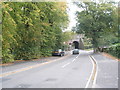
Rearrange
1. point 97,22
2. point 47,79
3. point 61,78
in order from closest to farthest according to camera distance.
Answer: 1. point 47,79
2. point 61,78
3. point 97,22

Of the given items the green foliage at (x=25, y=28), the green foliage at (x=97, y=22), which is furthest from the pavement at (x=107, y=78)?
the green foliage at (x=97, y=22)

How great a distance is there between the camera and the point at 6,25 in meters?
17.8

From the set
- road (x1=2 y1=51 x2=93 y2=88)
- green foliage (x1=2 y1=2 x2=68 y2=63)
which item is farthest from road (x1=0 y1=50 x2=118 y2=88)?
green foliage (x1=2 y1=2 x2=68 y2=63)

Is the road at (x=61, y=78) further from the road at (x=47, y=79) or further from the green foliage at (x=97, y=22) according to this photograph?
the green foliage at (x=97, y=22)

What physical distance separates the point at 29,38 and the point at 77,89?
59.4 feet

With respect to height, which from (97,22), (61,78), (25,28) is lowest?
(61,78)

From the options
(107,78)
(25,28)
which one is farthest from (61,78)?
(25,28)

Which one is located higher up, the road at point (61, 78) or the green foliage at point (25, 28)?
the green foliage at point (25, 28)

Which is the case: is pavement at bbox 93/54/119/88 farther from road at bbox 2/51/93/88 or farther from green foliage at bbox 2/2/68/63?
green foliage at bbox 2/2/68/63

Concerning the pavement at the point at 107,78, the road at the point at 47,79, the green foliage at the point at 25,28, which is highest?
the green foliage at the point at 25,28

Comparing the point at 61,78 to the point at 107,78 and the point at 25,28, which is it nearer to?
the point at 107,78

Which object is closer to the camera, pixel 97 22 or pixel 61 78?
pixel 61 78

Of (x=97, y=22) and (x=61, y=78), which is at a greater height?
(x=97, y=22)

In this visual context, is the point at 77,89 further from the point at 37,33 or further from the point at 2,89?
the point at 37,33
